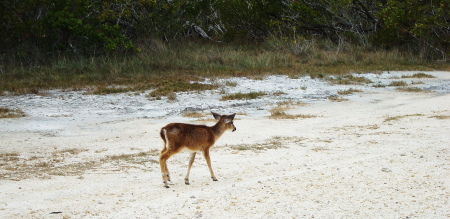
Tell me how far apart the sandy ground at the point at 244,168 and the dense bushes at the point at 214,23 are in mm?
9233

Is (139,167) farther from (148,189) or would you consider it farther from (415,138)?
(415,138)

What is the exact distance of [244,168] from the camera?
8.92m

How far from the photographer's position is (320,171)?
8594 mm

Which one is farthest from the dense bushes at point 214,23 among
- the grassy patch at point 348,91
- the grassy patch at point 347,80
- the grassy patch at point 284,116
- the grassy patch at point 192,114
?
the grassy patch at point 284,116

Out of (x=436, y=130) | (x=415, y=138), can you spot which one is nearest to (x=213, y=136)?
(x=415, y=138)

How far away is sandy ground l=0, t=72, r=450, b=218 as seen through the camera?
677 cm

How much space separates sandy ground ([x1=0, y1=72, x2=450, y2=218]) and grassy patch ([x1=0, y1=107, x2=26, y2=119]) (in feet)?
1.03

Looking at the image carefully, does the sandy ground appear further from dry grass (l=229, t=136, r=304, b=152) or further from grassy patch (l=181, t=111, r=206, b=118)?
grassy patch (l=181, t=111, r=206, b=118)

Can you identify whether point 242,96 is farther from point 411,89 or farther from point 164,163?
point 164,163

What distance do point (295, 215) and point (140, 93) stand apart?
10955 millimetres

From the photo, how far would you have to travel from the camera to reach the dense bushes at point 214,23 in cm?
2252

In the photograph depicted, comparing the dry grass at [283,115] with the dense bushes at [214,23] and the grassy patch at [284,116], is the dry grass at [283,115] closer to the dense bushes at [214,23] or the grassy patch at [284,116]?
the grassy patch at [284,116]

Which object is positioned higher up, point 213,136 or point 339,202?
point 213,136

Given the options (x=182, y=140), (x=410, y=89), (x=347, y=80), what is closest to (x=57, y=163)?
(x=182, y=140)
